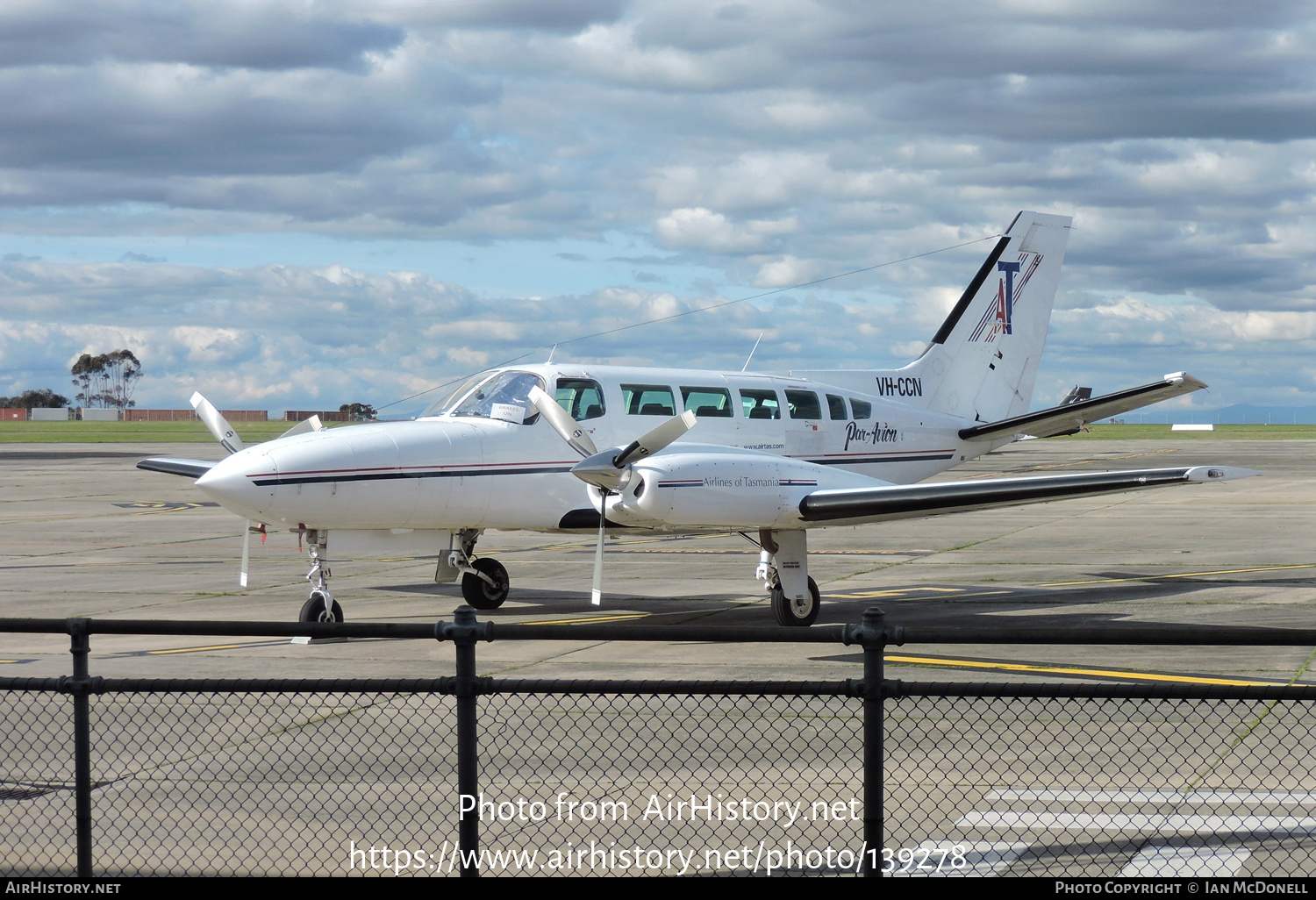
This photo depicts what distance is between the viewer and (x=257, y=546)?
25.6 meters

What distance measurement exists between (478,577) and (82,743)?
10763 millimetres

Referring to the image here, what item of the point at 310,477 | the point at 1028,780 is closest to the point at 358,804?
the point at 1028,780

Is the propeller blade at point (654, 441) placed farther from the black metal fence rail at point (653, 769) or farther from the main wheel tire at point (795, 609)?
the black metal fence rail at point (653, 769)

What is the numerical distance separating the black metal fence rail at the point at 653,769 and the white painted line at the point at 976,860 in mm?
22

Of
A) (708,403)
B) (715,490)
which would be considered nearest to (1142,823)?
(715,490)

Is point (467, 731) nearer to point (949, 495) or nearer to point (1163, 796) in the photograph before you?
point (1163, 796)

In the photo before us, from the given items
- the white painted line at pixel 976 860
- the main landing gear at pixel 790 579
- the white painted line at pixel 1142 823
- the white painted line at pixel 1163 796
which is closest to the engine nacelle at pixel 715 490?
the main landing gear at pixel 790 579

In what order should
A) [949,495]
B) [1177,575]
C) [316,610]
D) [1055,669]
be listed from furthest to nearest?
[1177,575] → [949,495] → [316,610] → [1055,669]

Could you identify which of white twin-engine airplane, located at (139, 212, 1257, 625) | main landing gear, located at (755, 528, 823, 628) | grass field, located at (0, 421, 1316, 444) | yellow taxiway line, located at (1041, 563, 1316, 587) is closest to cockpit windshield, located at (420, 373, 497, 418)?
white twin-engine airplane, located at (139, 212, 1257, 625)

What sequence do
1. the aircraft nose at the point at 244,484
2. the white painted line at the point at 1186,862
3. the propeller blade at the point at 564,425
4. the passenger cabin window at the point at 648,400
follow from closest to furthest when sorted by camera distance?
the white painted line at the point at 1186,862
the aircraft nose at the point at 244,484
the propeller blade at the point at 564,425
the passenger cabin window at the point at 648,400

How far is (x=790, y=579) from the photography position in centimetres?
1486

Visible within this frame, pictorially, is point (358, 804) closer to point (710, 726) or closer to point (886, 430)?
point (710, 726)

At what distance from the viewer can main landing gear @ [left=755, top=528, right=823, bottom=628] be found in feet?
48.6

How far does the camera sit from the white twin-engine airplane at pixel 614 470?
1347cm
